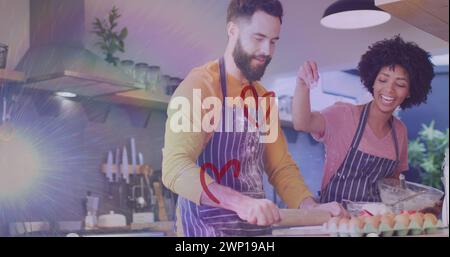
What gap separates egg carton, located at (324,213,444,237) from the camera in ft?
6.46

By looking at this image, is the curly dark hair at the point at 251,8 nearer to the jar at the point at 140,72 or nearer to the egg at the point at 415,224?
the jar at the point at 140,72

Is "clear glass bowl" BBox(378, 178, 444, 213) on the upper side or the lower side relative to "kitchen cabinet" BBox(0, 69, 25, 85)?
lower

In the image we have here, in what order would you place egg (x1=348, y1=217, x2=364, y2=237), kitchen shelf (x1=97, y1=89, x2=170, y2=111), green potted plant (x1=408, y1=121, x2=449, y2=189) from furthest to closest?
green potted plant (x1=408, y1=121, x2=449, y2=189) < kitchen shelf (x1=97, y1=89, x2=170, y2=111) < egg (x1=348, y1=217, x2=364, y2=237)

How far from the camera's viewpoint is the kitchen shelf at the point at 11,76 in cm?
205

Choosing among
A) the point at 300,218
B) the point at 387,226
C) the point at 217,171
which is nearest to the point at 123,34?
the point at 217,171

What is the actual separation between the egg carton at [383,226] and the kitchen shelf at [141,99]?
667 millimetres

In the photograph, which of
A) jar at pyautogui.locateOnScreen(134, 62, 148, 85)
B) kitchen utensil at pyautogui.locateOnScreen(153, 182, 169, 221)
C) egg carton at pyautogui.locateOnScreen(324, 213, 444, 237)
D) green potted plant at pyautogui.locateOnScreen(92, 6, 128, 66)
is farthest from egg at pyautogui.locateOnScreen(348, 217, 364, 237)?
green potted plant at pyautogui.locateOnScreen(92, 6, 128, 66)

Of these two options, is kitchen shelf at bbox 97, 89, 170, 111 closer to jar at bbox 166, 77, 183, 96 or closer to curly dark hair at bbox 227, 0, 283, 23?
jar at bbox 166, 77, 183, 96

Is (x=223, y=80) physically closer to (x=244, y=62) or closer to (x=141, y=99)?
(x=244, y=62)

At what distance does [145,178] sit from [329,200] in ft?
2.00

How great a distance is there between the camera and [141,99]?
6.97 feet

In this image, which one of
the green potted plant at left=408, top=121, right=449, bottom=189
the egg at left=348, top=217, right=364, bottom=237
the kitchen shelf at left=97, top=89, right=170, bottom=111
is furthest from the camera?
the green potted plant at left=408, top=121, right=449, bottom=189

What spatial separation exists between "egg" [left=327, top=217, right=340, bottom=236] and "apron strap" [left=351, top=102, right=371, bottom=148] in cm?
29
